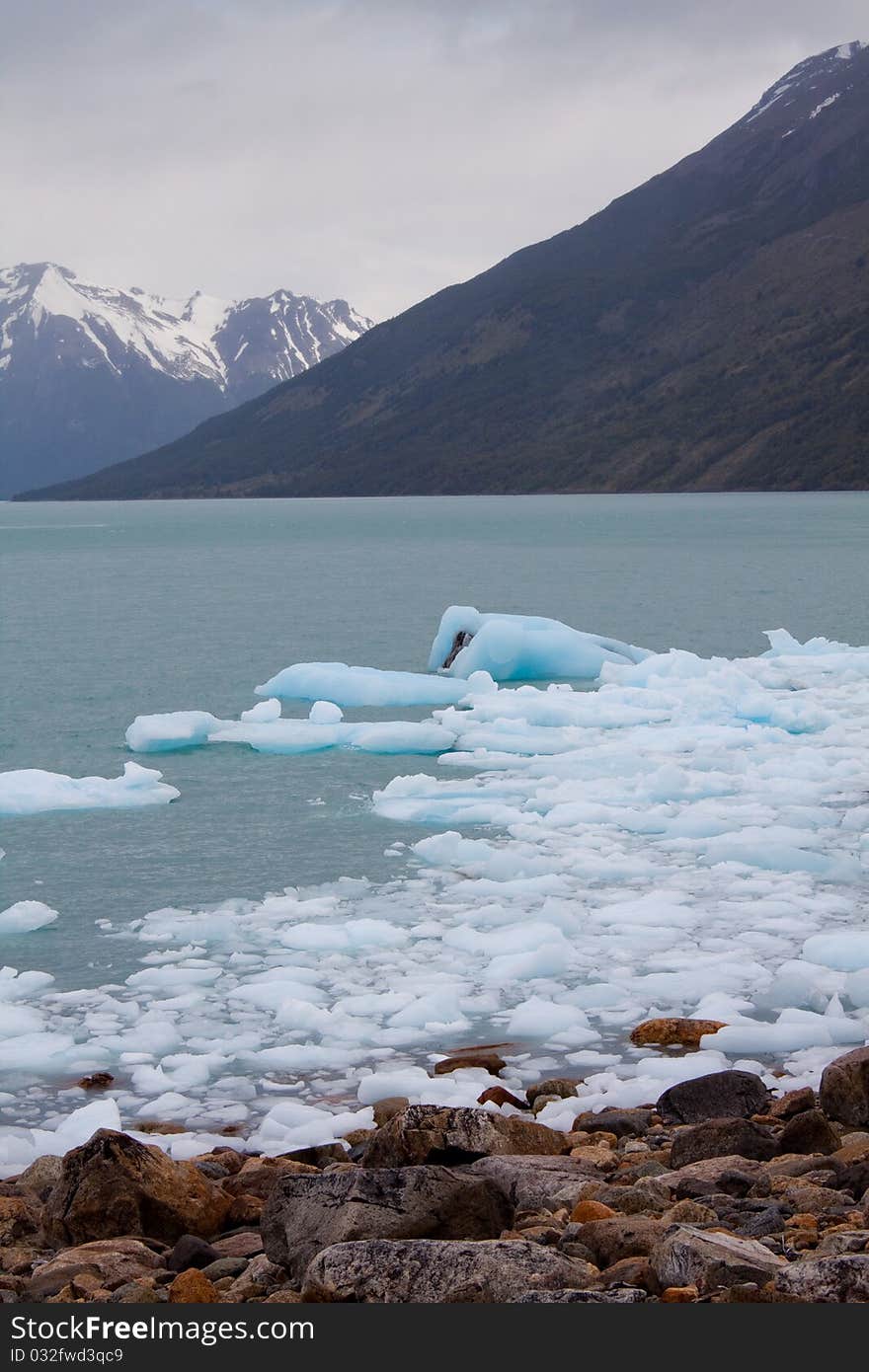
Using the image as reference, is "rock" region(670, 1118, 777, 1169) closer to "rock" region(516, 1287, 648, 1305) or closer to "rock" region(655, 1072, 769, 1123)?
"rock" region(655, 1072, 769, 1123)

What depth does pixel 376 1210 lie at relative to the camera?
5297 millimetres

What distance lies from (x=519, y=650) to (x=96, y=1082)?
674 inches

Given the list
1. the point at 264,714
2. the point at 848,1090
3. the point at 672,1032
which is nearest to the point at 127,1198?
the point at 848,1090

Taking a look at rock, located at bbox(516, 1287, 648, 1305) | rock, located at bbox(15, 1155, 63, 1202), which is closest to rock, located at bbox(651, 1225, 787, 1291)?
rock, located at bbox(516, 1287, 648, 1305)

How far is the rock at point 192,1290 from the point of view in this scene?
16.5 ft

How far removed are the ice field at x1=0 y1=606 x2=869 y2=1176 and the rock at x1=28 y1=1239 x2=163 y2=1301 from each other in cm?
126

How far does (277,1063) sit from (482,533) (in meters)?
83.2

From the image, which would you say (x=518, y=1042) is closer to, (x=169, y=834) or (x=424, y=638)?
(x=169, y=834)

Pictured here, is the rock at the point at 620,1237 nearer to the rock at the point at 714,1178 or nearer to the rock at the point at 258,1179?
the rock at the point at 714,1178

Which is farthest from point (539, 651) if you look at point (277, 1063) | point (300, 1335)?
point (300, 1335)

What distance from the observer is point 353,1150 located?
6801mm

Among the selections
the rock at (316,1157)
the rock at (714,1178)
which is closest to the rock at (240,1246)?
the rock at (316,1157)

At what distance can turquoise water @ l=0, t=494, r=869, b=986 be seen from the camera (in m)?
12.5

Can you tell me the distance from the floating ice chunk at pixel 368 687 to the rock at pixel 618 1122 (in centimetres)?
1454
